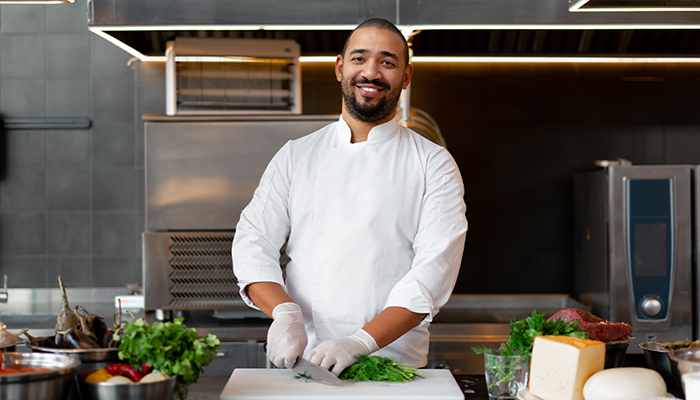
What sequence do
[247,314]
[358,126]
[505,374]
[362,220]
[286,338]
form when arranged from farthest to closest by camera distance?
1. [247,314]
2. [358,126]
3. [362,220]
4. [286,338]
5. [505,374]

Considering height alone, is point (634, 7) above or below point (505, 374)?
above

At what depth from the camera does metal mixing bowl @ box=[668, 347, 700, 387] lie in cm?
107

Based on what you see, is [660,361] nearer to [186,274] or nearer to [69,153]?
[186,274]

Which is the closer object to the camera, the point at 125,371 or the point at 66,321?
the point at 125,371

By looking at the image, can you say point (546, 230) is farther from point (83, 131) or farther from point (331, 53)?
point (83, 131)

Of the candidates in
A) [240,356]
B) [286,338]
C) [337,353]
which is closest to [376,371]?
[337,353]

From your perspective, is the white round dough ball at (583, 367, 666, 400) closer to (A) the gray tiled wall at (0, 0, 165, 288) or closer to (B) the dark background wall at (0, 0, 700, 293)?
(B) the dark background wall at (0, 0, 700, 293)

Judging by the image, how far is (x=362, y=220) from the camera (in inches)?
64.3

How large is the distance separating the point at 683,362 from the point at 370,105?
95 cm

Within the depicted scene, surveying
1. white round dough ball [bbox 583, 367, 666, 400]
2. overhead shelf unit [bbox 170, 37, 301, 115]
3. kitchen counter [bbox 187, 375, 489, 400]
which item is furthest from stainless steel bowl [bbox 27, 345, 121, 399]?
overhead shelf unit [bbox 170, 37, 301, 115]

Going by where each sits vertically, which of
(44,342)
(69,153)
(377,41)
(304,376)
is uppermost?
(377,41)

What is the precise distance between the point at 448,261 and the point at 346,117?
0.53 m

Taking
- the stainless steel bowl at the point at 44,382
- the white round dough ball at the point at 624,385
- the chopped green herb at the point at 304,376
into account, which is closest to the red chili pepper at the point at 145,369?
the stainless steel bowl at the point at 44,382

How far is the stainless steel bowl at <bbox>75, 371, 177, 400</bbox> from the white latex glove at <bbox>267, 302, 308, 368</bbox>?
375mm
